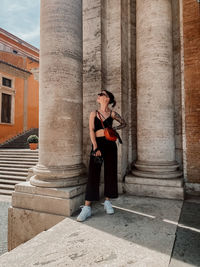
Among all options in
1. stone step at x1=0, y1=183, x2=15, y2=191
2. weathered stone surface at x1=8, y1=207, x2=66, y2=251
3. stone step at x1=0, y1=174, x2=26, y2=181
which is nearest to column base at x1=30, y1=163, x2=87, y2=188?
weathered stone surface at x1=8, y1=207, x2=66, y2=251

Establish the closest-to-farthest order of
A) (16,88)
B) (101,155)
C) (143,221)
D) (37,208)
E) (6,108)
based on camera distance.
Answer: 1. (143,221)
2. (101,155)
3. (37,208)
4. (6,108)
5. (16,88)

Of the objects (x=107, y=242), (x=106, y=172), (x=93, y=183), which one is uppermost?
(x=106, y=172)

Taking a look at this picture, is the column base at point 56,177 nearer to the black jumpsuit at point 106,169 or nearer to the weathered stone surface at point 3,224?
the black jumpsuit at point 106,169

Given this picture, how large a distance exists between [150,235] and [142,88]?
2.98m

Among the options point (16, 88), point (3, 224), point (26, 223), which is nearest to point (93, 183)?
point (26, 223)

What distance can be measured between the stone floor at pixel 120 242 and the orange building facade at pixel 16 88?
18171 mm

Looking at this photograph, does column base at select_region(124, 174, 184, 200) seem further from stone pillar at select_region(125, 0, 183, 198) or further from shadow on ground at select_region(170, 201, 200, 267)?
shadow on ground at select_region(170, 201, 200, 267)

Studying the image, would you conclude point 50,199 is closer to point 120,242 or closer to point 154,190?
point 120,242

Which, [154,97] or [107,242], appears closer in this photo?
[107,242]

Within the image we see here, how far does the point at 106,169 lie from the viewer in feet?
9.66

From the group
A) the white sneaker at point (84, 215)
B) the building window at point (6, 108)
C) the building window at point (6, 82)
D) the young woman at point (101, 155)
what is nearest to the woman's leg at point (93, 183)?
the young woman at point (101, 155)

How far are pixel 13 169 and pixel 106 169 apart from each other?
24.2 ft

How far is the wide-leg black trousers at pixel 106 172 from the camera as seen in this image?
2.82 meters

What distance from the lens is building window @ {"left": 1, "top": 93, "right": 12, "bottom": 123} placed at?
1845 cm
